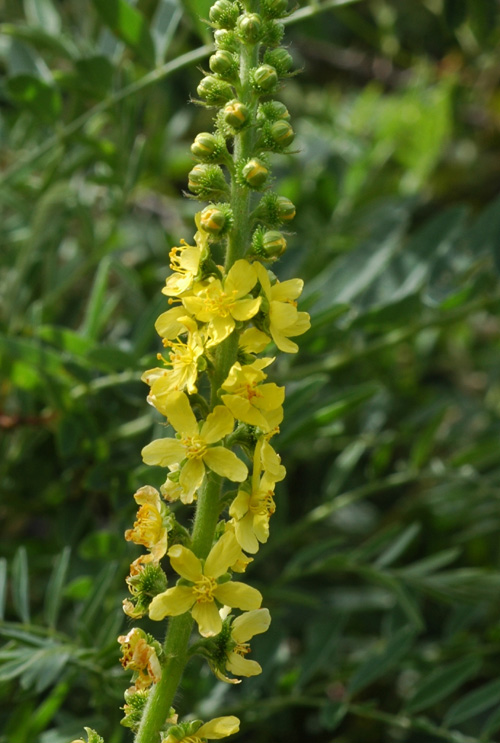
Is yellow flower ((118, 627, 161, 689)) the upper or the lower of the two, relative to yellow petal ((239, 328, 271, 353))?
lower

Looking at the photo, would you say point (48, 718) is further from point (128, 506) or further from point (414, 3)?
point (414, 3)

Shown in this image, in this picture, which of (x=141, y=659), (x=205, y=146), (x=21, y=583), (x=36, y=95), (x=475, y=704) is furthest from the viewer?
(x=36, y=95)

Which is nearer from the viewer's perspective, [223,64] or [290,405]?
[223,64]

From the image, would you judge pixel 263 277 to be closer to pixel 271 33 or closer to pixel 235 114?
pixel 235 114

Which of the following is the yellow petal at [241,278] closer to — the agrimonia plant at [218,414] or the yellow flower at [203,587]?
the agrimonia plant at [218,414]

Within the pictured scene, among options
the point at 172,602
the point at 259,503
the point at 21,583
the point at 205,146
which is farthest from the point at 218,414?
the point at 21,583

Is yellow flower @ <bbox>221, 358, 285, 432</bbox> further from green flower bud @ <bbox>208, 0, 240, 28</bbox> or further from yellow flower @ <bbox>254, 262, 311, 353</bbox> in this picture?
green flower bud @ <bbox>208, 0, 240, 28</bbox>

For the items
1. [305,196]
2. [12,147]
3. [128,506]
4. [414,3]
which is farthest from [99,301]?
[414,3]

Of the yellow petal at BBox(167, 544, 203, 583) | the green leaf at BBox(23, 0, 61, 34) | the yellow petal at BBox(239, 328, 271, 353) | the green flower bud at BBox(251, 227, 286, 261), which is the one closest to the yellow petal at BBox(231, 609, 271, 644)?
the yellow petal at BBox(167, 544, 203, 583)
